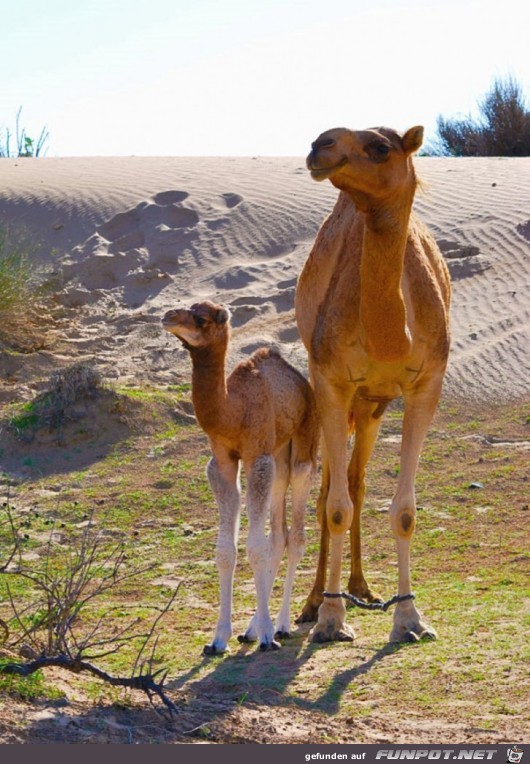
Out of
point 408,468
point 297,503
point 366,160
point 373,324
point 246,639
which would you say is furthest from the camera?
point 297,503

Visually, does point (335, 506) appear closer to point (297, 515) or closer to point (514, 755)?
point (297, 515)

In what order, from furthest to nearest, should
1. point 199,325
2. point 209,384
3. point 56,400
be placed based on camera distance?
point 56,400
point 209,384
point 199,325

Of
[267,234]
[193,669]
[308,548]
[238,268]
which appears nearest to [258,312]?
[238,268]

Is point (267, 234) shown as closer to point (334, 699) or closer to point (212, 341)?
point (212, 341)

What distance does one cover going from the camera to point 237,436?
6.99 meters

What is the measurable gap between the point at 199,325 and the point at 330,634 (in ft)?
6.04

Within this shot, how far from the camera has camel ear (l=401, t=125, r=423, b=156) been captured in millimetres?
6270

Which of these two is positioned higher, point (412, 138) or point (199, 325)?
point (412, 138)

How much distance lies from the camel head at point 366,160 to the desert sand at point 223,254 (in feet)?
22.7

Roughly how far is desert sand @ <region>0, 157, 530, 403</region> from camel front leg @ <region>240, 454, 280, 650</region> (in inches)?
246

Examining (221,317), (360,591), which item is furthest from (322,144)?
(360,591)

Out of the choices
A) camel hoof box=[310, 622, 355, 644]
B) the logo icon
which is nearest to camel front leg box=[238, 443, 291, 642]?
camel hoof box=[310, 622, 355, 644]

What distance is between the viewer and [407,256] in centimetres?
715

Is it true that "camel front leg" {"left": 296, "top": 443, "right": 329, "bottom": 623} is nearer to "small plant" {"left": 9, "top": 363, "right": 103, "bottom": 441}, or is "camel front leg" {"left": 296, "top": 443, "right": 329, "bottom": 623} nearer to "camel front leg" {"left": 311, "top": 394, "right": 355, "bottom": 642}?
"camel front leg" {"left": 311, "top": 394, "right": 355, "bottom": 642}
